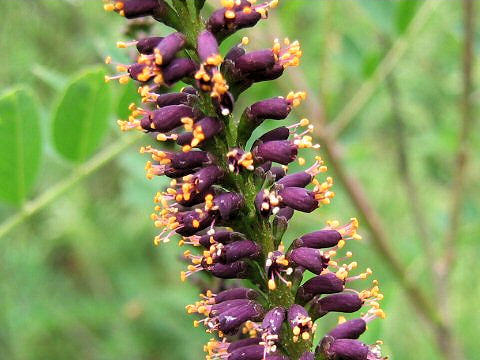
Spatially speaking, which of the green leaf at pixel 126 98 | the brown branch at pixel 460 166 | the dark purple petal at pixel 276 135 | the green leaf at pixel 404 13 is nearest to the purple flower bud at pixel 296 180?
the dark purple petal at pixel 276 135

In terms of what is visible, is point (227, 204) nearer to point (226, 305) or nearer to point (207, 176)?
point (207, 176)

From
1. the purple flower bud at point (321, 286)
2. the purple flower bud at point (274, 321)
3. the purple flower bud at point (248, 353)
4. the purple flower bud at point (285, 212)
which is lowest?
the purple flower bud at point (248, 353)

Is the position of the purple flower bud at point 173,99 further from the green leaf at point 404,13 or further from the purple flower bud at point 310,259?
the green leaf at point 404,13

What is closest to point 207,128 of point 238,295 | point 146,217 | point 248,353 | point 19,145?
point 238,295

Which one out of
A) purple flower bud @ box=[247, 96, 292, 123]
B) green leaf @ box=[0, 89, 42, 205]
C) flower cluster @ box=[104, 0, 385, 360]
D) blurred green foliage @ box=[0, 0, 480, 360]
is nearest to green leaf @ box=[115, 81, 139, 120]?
green leaf @ box=[0, 89, 42, 205]

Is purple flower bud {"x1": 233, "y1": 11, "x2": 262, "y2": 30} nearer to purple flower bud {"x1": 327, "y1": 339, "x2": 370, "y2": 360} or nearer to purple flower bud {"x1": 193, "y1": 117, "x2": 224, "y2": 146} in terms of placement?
purple flower bud {"x1": 193, "y1": 117, "x2": 224, "y2": 146}
